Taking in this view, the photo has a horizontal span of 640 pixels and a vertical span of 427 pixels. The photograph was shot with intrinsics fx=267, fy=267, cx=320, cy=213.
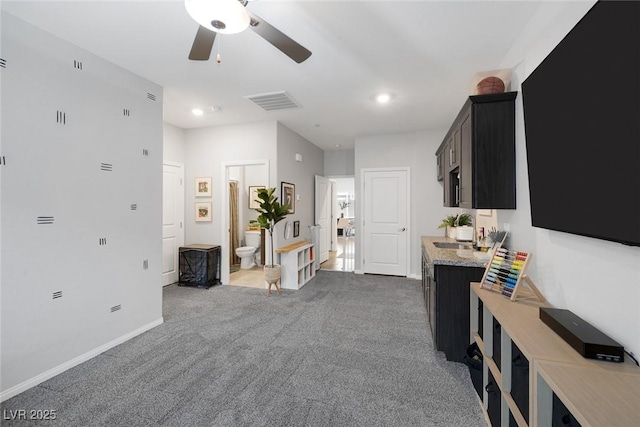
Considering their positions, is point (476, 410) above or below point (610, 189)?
below

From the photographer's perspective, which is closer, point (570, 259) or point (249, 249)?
point (570, 259)

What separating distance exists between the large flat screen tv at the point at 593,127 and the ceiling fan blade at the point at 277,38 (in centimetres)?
135

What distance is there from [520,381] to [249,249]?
4.89 m

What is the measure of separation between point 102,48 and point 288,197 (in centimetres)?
287

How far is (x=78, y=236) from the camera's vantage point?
2285 millimetres

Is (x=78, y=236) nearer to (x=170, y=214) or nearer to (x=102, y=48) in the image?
(x=102, y=48)

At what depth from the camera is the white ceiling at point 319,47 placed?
6.16ft

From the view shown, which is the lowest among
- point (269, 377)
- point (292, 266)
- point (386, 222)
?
point (269, 377)

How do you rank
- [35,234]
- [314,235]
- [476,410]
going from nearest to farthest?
[476,410] → [35,234] → [314,235]

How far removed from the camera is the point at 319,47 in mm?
2297

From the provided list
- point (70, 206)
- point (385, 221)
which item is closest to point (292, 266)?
point (385, 221)

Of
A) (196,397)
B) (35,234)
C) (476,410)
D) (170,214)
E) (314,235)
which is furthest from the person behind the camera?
(314,235)

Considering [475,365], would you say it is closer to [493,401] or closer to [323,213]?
[493,401]

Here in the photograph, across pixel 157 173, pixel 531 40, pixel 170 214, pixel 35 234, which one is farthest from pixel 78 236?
pixel 531 40
